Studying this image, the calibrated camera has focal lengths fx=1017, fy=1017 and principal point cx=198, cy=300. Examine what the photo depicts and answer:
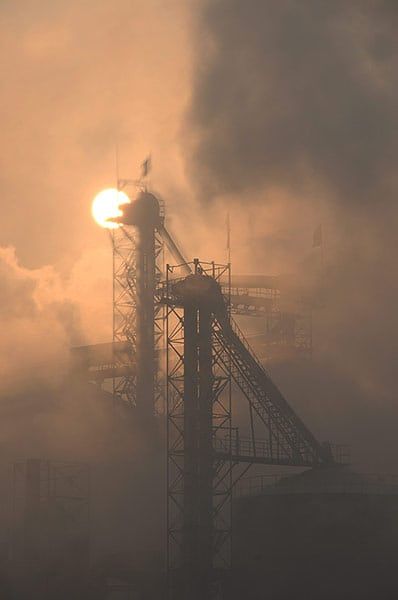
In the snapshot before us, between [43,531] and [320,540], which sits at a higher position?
[43,531]

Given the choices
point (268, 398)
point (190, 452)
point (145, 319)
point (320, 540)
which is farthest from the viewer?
point (145, 319)

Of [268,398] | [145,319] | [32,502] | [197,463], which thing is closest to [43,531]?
[32,502]

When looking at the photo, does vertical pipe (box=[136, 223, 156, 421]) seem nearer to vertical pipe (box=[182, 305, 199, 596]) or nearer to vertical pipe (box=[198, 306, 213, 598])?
vertical pipe (box=[182, 305, 199, 596])

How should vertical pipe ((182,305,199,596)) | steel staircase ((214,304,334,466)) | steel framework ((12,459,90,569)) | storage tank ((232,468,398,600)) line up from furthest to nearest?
steel framework ((12,459,90,569)) < steel staircase ((214,304,334,466)) < storage tank ((232,468,398,600)) < vertical pipe ((182,305,199,596))

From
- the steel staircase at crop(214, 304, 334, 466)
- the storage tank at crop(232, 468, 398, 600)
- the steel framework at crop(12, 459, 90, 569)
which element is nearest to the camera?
the storage tank at crop(232, 468, 398, 600)

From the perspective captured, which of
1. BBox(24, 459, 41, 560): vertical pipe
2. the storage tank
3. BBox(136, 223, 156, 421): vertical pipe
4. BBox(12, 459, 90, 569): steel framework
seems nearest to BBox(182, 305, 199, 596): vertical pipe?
the storage tank

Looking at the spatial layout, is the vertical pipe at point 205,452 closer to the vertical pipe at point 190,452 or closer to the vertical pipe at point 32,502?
the vertical pipe at point 190,452

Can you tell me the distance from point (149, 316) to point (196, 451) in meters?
20.1

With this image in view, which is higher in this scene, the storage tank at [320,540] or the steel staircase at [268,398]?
the steel staircase at [268,398]

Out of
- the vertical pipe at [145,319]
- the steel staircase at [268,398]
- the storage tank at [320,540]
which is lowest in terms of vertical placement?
the storage tank at [320,540]

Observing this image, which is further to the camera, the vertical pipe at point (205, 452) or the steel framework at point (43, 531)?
the steel framework at point (43, 531)

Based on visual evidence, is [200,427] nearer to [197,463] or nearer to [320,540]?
[197,463]

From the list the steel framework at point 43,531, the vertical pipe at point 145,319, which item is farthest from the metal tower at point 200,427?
the vertical pipe at point 145,319

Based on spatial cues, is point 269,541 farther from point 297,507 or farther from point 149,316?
point 149,316
